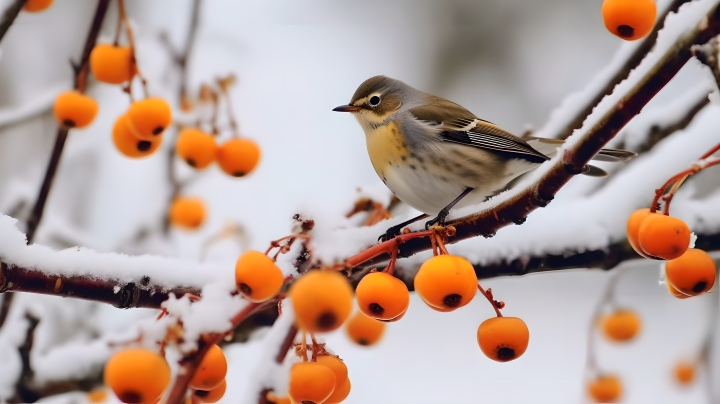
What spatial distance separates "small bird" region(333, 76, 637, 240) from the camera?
1.89 m

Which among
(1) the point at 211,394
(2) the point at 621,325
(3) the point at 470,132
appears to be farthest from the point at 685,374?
(1) the point at 211,394

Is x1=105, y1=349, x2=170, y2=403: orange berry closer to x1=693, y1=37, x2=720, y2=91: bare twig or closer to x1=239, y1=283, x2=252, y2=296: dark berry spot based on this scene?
x1=239, y1=283, x2=252, y2=296: dark berry spot

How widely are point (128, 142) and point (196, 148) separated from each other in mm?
246

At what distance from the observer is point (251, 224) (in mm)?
3273

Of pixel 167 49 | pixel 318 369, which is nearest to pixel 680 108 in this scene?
pixel 318 369

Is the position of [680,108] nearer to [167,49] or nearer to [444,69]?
[167,49]

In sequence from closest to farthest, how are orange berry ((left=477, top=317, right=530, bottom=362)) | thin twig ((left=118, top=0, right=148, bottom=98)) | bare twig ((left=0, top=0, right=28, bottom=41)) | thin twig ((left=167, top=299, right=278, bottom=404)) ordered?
thin twig ((left=167, top=299, right=278, bottom=404)) → orange berry ((left=477, top=317, right=530, bottom=362)) → bare twig ((left=0, top=0, right=28, bottom=41)) → thin twig ((left=118, top=0, right=148, bottom=98))

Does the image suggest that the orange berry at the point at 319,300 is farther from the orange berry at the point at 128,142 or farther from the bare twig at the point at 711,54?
the orange berry at the point at 128,142

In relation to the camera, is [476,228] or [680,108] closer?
[476,228]

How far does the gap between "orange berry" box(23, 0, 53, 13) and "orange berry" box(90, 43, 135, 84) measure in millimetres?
166

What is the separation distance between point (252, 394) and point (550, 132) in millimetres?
1777

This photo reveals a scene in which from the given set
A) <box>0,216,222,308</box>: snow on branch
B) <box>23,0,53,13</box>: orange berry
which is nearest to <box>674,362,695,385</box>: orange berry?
<box>0,216,222,308</box>: snow on branch

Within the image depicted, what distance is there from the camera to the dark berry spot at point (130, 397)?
2.62 ft

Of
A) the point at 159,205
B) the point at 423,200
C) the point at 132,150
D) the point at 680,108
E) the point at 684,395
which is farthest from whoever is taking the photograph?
the point at 684,395
